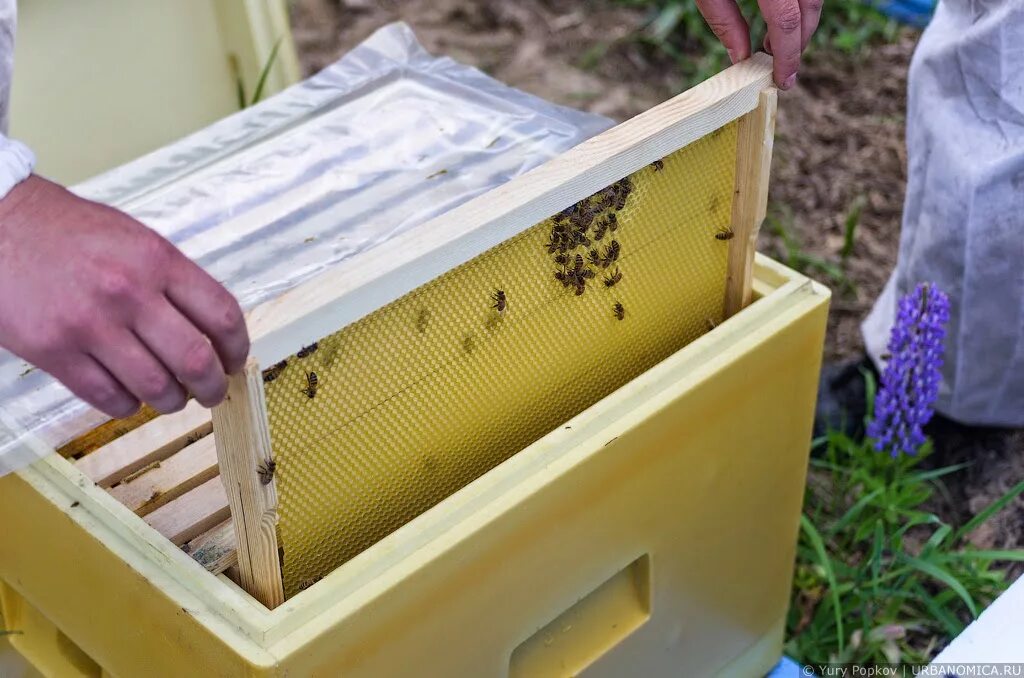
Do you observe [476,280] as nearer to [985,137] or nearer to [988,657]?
[988,657]

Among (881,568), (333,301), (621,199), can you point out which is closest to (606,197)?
(621,199)

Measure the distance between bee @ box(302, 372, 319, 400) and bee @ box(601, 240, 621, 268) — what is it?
0.32 m

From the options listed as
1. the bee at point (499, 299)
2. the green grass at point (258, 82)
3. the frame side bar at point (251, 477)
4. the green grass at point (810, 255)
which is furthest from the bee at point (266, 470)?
the green grass at point (810, 255)

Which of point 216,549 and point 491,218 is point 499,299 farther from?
point 216,549

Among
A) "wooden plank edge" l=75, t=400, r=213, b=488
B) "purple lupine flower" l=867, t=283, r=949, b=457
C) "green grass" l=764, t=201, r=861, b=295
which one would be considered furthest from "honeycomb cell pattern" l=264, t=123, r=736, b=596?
"green grass" l=764, t=201, r=861, b=295

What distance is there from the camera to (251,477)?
875 mm

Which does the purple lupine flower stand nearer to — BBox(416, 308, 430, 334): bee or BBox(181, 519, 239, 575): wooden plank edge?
BBox(416, 308, 430, 334): bee

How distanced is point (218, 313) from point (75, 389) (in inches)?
4.2

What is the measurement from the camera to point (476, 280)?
100cm

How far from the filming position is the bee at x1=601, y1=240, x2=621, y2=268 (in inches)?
42.9

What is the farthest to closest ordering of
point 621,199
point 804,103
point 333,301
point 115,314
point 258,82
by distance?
point 804,103
point 258,82
point 621,199
point 333,301
point 115,314

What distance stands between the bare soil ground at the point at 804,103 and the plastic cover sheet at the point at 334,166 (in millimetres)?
925

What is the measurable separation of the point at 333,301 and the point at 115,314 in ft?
0.54

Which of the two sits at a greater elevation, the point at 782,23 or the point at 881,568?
the point at 782,23
